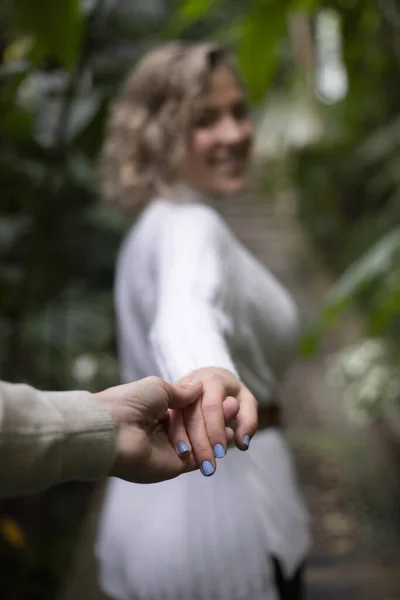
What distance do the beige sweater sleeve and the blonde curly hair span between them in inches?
15.0

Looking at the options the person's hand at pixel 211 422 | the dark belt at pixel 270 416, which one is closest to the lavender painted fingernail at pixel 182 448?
the person's hand at pixel 211 422

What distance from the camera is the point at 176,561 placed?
0.55 meters

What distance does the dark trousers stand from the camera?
629mm

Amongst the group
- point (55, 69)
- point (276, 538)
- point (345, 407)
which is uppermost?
point (55, 69)

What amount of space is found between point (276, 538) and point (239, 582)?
0.21 ft

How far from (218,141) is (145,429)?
0.38 m

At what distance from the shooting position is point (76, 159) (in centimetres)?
137

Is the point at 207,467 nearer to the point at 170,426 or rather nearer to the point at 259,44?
the point at 170,426

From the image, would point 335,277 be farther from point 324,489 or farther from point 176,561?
point 176,561

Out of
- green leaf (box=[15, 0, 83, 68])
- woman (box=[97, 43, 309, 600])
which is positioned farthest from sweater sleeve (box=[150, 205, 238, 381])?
green leaf (box=[15, 0, 83, 68])

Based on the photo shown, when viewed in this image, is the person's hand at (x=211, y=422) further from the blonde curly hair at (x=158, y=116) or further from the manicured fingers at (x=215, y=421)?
the blonde curly hair at (x=158, y=116)

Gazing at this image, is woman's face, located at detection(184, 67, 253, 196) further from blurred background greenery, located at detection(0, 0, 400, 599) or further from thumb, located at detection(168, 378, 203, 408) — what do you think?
thumb, located at detection(168, 378, 203, 408)

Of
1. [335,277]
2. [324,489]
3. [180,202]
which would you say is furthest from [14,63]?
[335,277]

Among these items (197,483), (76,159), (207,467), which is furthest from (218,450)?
(76,159)
